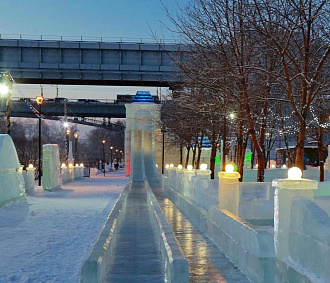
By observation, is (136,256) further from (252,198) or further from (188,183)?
(188,183)

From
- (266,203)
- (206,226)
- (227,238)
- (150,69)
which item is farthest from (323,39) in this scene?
(150,69)

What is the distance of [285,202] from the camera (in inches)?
259

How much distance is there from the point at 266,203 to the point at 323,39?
5.46 meters

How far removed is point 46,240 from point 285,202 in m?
7.33

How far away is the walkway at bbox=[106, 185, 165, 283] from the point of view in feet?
28.3

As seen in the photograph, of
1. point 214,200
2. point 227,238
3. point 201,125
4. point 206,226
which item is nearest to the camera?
point 227,238

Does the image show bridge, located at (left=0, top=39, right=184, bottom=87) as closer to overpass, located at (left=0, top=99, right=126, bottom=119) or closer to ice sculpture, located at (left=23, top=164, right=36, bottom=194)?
ice sculpture, located at (left=23, top=164, right=36, bottom=194)

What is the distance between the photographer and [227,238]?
9.85 metres

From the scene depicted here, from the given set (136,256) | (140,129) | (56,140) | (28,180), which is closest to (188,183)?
(136,256)

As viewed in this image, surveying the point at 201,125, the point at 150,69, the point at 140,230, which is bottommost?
the point at 140,230

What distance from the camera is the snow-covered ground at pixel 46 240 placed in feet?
28.6

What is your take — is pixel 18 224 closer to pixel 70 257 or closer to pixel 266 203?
pixel 70 257

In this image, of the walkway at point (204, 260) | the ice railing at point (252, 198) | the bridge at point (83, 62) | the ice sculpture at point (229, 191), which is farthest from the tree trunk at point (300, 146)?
the bridge at point (83, 62)

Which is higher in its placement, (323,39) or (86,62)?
(86,62)
